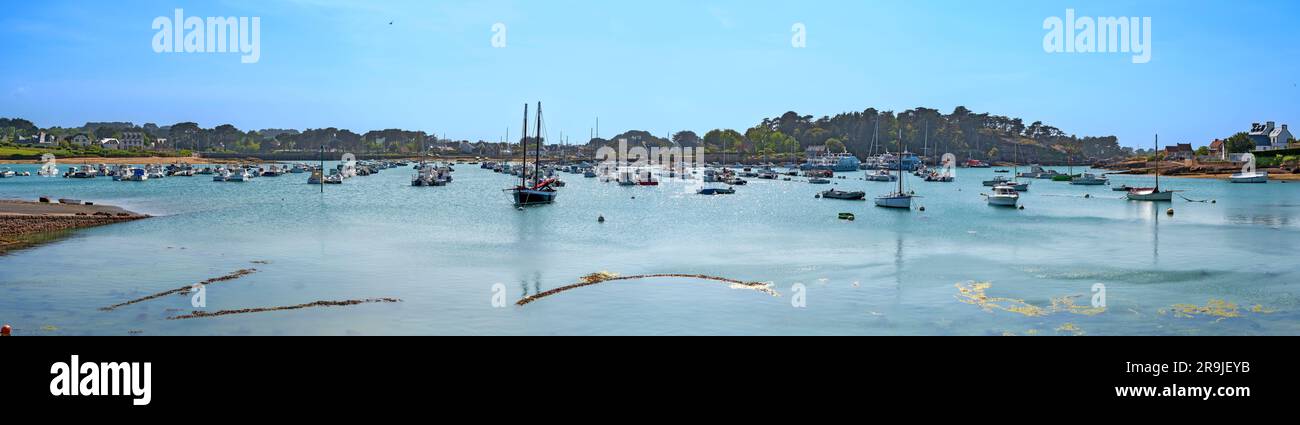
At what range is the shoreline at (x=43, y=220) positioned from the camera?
4291cm

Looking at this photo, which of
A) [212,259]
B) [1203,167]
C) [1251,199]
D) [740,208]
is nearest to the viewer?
[212,259]

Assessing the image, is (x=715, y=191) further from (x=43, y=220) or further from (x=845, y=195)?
(x=43, y=220)

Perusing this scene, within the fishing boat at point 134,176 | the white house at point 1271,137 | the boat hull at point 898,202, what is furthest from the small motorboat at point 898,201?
the white house at point 1271,137

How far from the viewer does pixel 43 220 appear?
50719 mm

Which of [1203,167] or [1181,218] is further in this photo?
[1203,167]

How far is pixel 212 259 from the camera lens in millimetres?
38125

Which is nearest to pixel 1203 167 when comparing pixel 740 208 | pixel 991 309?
pixel 740 208

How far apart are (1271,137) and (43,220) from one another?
209m

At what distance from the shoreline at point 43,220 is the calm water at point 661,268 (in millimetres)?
1589

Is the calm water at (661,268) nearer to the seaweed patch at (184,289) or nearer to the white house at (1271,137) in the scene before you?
the seaweed patch at (184,289)
